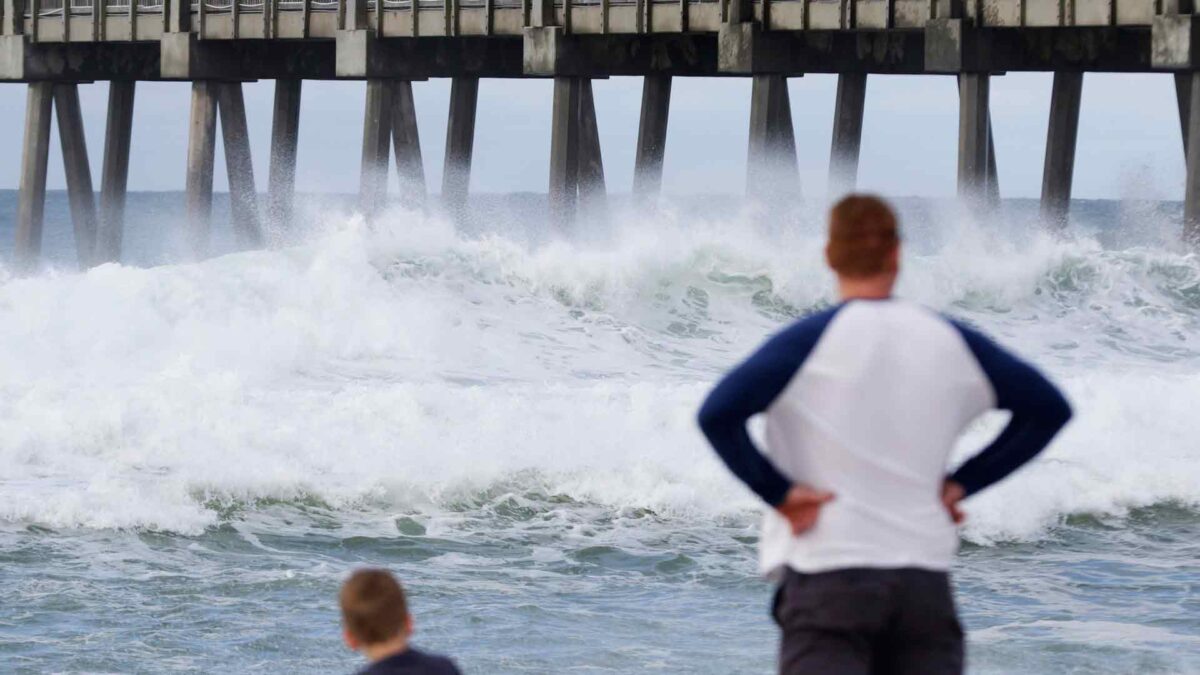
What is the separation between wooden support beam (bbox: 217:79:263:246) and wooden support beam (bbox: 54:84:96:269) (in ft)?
7.28

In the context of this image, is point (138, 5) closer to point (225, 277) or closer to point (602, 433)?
point (225, 277)

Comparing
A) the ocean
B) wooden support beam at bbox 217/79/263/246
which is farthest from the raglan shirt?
wooden support beam at bbox 217/79/263/246

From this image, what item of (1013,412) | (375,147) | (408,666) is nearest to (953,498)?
(1013,412)

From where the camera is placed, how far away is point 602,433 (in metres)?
12.0

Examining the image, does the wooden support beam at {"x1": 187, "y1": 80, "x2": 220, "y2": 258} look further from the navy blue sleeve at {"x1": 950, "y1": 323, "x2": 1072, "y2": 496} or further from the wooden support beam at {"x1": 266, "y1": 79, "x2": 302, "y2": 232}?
the navy blue sleeve at {"x1": 950, "y1": 323, "x2": 1072, "y2": 496}

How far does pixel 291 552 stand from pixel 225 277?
7.66 meters

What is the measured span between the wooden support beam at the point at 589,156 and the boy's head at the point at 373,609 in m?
16.2

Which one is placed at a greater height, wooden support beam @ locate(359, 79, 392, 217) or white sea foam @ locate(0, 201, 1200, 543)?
wooden support beam @ locate(359, 79, 392, 217)

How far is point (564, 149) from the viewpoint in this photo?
1869 cm

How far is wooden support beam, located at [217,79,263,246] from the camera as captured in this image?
22422 millimetres

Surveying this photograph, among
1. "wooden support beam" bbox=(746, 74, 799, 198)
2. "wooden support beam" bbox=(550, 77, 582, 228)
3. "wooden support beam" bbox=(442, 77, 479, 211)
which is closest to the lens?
"wooden support beam" bbox=(746, 74, 799, 198)

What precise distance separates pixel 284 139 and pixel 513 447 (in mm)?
11809

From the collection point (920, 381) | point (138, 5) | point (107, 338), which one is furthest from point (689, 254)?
point (920, 381)

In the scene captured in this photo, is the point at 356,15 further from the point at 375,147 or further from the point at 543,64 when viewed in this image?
the point at 543,64
